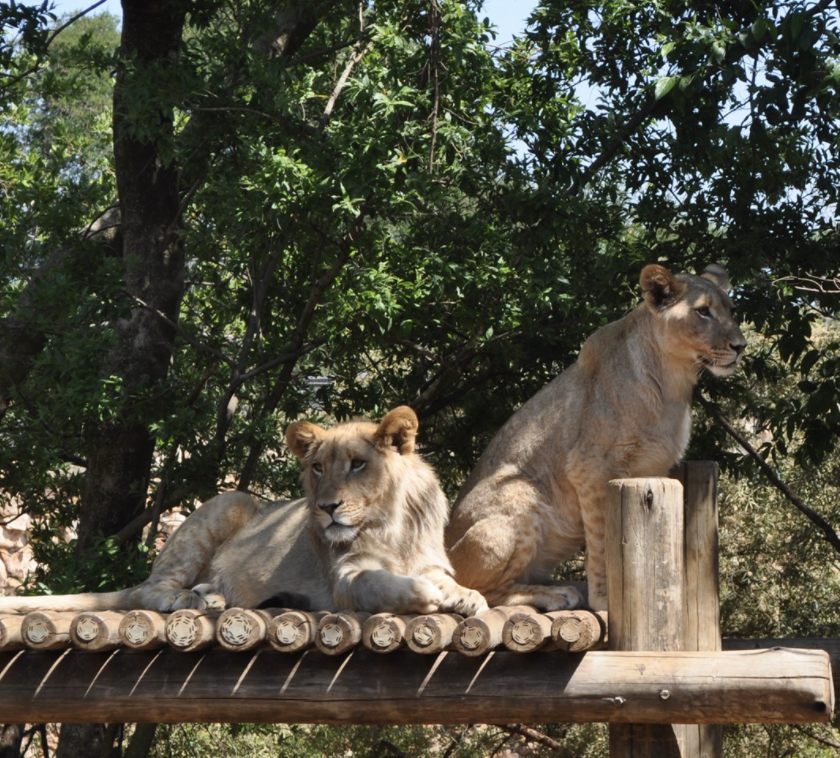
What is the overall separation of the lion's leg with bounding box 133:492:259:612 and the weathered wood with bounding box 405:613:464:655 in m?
1.45

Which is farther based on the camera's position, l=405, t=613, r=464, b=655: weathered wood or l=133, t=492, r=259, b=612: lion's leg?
l=133, t=492, r=259, b=612: lion's leg

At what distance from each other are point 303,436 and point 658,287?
A: 2032 millimetres

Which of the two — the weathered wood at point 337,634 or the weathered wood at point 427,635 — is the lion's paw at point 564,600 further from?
the weathered wood at point 337,634

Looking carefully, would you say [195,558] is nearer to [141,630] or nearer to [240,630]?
[141,630]

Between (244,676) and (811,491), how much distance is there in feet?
27.0

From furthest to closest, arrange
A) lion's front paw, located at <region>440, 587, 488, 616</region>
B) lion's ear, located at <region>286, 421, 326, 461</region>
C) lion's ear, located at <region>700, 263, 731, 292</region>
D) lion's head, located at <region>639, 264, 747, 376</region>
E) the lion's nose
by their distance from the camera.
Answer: lion's ear, located at <region>700, 263, 731, 292</region>, lion's head, located at <region>639, 264, 747, 376</region>, lion's ear, located at <region>286, 421, 326, 461</region>, the lion's nose, lion's front paw, located at <region>440, 587, 488, 616</region>

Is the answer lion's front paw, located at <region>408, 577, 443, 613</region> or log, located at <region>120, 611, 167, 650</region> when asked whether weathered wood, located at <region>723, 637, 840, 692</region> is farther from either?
log, located at <region>120, 611, 167, 650</region>

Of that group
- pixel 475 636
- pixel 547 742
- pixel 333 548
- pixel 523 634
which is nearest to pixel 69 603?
pixel 333 548

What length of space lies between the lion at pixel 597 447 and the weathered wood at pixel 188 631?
1.70 metres

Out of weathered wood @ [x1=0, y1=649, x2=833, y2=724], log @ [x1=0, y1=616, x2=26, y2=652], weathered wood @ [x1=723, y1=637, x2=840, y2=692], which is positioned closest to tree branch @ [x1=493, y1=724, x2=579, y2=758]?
weathered wood @ [x1=723, y1=637, x2=840, y2=692]

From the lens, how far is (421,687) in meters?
4.91

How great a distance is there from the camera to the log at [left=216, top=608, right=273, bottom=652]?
4.82 m

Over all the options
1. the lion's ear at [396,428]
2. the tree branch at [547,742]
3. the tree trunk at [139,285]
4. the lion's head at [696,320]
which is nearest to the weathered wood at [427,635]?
the lion's ear at [396,428]

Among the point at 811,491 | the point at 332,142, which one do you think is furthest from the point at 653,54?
the point at 811,491
